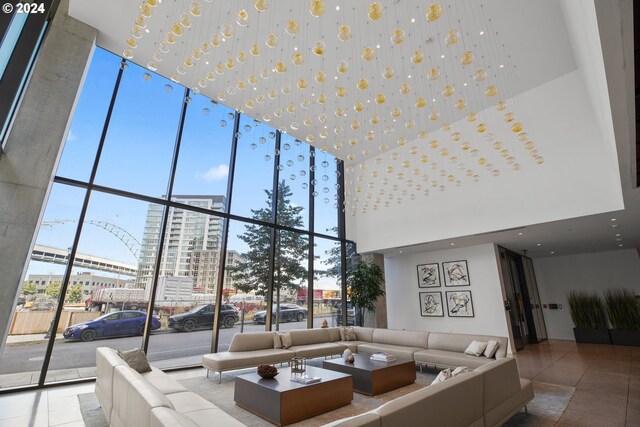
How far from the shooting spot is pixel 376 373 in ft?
14.8

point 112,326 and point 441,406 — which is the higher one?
point 112,326

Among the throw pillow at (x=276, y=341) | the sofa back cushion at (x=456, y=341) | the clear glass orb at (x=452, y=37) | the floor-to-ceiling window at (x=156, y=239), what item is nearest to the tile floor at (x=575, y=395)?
the floor-to-ceiling window at (x=156, y=239)

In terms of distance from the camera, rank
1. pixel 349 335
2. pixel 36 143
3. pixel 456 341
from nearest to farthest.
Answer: pixel 36 143
pixel 456 341
pixel 349 335

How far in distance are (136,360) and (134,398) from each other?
2.13 m

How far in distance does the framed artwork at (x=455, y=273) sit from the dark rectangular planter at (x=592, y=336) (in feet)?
14.1

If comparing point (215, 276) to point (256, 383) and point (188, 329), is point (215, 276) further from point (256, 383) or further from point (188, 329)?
point (256, 383)

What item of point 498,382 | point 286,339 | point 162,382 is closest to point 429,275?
point 286,339

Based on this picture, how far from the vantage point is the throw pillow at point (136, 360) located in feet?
12.9

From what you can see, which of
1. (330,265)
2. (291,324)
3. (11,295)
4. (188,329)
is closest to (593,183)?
(330,265)

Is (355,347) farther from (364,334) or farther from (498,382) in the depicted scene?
(498,382)

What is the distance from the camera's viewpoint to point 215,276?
650 centimetres

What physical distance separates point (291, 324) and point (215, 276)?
8.36ft

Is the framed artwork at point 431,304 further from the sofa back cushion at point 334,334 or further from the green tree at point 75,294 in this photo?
the green tree at point 75,294

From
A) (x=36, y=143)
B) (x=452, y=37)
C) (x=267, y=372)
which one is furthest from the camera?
(x=36, y=143)
